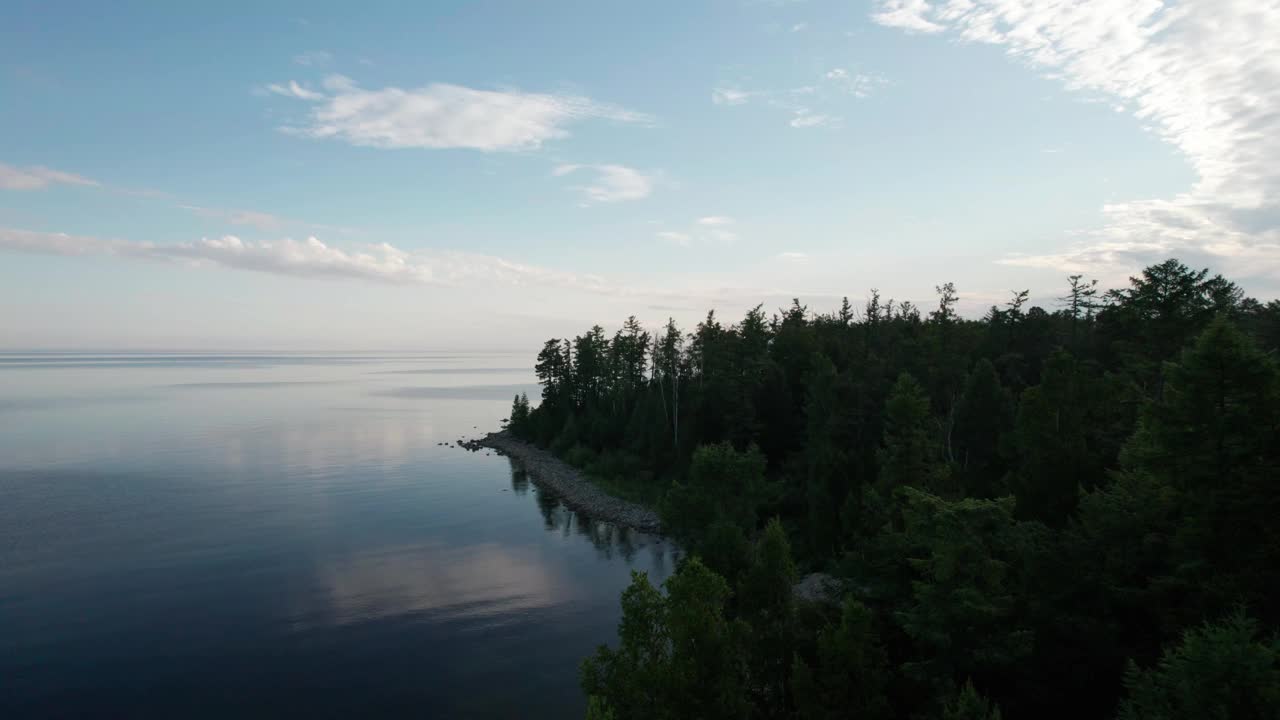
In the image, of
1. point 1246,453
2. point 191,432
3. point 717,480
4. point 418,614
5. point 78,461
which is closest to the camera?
point 1246,453

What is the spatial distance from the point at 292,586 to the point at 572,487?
41143mm

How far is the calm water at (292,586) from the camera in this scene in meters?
33.8

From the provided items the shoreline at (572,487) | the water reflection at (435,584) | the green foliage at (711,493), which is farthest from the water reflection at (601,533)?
the green foliage at (711,493)

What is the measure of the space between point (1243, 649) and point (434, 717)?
31.1m

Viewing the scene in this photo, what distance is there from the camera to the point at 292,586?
47.9 metres

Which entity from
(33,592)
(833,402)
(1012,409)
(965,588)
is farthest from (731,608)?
(33,592)

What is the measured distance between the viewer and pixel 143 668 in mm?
35344

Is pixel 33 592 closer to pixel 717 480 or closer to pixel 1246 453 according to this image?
pixel 717 480

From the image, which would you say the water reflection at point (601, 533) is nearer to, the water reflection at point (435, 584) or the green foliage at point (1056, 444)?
the water reflection at point (435, 584)

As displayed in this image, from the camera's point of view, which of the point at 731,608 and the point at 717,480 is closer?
the point at 731,608

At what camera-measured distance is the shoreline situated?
71.1m

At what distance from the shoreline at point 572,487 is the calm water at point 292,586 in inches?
116

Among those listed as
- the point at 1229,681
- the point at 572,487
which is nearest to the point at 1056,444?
the point at 1229,681

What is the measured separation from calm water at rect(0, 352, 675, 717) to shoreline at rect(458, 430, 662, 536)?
9.69 ft
